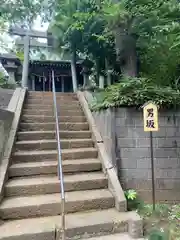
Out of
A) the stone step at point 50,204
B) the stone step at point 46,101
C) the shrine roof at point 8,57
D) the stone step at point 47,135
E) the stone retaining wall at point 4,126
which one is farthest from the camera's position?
the shrine roof at point 8,57

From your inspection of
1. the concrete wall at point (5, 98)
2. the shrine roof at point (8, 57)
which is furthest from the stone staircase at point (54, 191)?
the shrine roof at point (8, 57)

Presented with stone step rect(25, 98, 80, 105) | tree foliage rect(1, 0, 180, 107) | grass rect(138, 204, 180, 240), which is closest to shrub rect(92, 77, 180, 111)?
tree foliage rect(1, 0, 180, 107)

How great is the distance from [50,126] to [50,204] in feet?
6.80

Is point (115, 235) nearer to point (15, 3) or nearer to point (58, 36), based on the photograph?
point (58, 36)

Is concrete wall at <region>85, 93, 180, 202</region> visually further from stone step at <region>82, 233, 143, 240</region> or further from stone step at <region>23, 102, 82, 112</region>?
stone step at <region>23, 102, 82, 112</region>

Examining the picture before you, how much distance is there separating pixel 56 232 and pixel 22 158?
1.55m

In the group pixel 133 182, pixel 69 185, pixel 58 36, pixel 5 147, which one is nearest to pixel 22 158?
pixel 5 147

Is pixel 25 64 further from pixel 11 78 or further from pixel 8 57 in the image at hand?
pixel 8 57

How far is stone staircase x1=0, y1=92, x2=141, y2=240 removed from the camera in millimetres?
2730

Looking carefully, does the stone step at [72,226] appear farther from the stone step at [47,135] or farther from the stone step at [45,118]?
the stone step at [45,118]

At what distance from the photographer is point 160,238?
2.38m

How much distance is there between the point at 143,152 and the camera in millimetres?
3639

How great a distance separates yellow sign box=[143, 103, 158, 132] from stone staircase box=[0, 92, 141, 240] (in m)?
1.07

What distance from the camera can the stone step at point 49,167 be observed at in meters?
3.55
